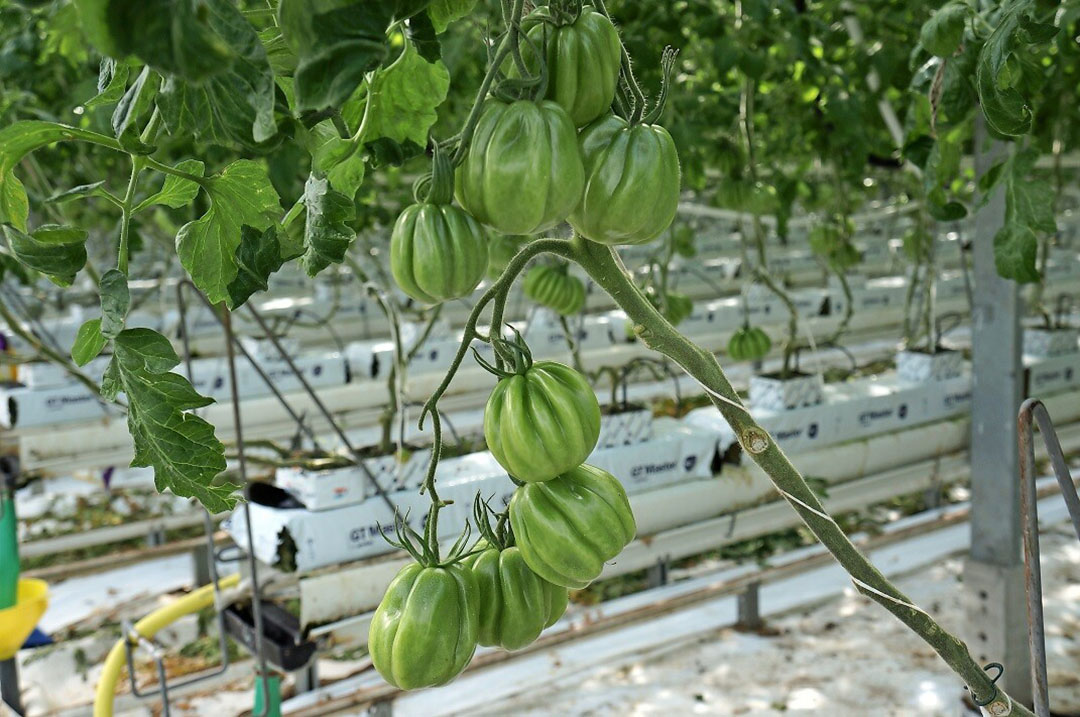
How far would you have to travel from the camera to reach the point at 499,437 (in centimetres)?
68

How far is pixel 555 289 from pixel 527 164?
155 cm

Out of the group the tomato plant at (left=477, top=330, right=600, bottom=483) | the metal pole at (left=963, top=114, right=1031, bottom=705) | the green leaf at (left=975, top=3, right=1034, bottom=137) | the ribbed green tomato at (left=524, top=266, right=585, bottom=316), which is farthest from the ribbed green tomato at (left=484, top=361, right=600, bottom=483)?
the metal pole at (left=963, top=114, right=1031, bottom=705)

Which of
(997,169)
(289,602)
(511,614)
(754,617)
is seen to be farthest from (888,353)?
(511,614)

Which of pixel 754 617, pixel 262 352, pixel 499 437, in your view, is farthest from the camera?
pixel 262 352

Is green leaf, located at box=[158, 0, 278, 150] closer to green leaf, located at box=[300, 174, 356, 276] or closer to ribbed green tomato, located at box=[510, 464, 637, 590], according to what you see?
green leaf, located at box=[300, 174, 356, 276]

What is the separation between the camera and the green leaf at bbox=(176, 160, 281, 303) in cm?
Result: 64

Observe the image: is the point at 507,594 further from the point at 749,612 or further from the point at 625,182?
the point at 749,612

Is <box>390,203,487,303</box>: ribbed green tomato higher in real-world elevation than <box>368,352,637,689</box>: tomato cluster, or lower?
Answer: higher

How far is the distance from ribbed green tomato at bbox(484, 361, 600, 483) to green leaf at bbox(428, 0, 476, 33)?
0.25m

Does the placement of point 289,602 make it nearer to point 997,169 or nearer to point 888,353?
point 997,169

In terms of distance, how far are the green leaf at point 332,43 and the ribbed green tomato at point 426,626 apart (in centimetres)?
42

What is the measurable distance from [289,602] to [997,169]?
221 cm

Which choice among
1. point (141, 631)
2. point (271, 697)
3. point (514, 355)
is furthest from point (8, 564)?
point (514, 355)

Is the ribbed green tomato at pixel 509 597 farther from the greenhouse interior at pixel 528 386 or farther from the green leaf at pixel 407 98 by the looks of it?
the green leaf at pixel 407 98
